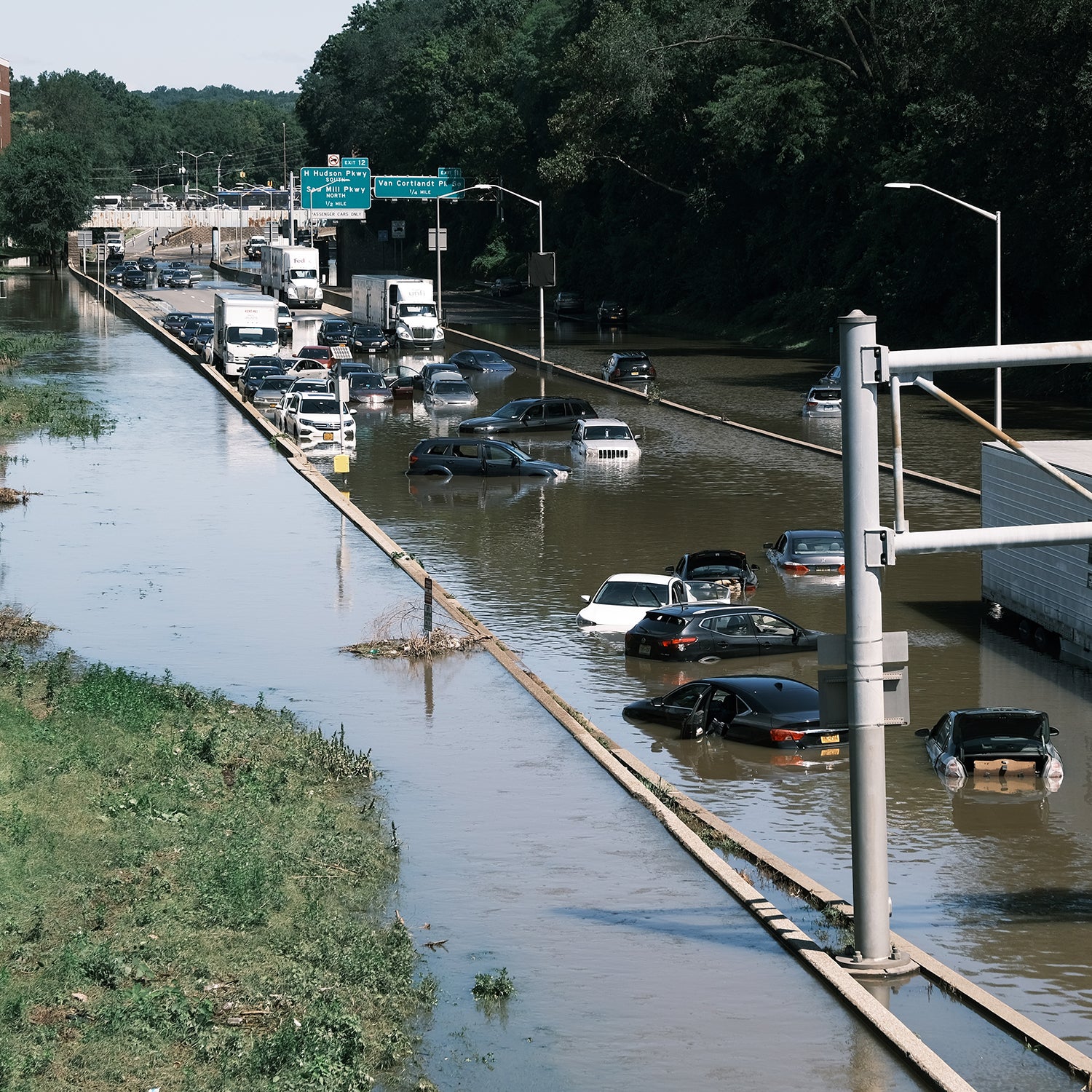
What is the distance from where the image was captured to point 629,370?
252 ft

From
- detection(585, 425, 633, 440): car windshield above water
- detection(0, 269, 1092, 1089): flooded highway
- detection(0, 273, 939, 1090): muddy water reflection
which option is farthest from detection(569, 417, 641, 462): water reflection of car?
detection(0, 273, 939, 1090): muddy water reflection

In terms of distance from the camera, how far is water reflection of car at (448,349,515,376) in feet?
269

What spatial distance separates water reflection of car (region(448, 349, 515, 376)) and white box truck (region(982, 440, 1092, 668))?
Result: 48484mm

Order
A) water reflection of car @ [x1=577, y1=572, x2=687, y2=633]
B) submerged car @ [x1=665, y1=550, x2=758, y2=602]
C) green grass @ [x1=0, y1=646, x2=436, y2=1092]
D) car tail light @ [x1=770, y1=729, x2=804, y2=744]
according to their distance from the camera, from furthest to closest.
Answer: submerged car @ [x1=665, y1=550, x2=758, y2=602]
water reflection of car @ [x1=577, y1=572, x2=687, y2=633]
car tail light @ [x1=770, y1=729, x2=804, y2=744]
green grass @ [x1=0, y1=646, x2=436, y2=1092]

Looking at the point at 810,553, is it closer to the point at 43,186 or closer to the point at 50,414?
the point at 50,414

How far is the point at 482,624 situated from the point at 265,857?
1511 cm

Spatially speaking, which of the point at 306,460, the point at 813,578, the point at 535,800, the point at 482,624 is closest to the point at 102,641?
the point at 482,624

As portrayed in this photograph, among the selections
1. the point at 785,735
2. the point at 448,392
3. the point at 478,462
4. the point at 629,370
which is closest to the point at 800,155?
the point at 629,370

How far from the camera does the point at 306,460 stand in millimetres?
56406

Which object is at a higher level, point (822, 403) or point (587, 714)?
point (822, 403)

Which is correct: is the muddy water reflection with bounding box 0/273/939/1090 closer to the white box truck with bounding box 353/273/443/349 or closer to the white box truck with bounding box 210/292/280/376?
the white box truck with bounding box 210/292/280/376

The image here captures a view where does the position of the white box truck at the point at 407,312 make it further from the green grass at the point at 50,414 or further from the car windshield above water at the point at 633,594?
the car windshield above water at the point at 633,594

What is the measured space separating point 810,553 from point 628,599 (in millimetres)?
6503

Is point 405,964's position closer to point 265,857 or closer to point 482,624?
point 265,857
